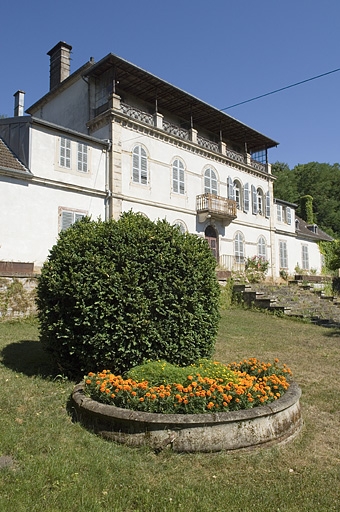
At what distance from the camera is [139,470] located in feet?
11.4

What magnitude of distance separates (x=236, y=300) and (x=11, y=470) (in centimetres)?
1463

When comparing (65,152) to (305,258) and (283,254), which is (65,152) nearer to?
(283,254)

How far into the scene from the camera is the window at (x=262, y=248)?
83.3 feet

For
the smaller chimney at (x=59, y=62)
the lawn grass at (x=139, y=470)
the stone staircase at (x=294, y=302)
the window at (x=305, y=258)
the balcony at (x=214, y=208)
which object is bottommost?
the lawn grass at (x=139, y=470)

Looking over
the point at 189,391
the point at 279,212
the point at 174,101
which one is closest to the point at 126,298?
the point at 189,391

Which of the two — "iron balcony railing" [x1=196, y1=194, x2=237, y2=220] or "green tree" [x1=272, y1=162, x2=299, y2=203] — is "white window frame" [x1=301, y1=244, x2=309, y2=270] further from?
"green tree" [x1=272, y1=162, x2=299, y2=203]

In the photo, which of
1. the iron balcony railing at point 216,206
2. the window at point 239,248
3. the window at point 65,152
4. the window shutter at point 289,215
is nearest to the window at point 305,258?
the window shutter at point 289,215

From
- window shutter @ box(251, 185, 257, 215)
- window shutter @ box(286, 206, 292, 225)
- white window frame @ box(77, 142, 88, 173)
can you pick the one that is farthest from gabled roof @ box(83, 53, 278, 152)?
window shutter @ box(286, 206, 292, 225)

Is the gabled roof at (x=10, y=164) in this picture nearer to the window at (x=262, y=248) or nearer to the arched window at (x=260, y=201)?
the window at (x=262, y=248)

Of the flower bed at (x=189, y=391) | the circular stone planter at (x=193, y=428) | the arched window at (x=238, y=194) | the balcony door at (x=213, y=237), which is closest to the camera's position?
the circular stone planter at (x=193, y=428)

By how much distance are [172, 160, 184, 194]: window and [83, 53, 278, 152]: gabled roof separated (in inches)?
111

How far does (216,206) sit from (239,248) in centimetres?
357

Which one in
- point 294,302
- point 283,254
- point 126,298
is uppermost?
point 283,254

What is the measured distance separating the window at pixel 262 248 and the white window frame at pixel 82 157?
1321 cm
